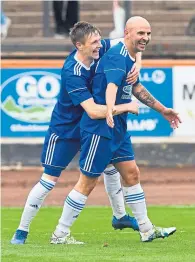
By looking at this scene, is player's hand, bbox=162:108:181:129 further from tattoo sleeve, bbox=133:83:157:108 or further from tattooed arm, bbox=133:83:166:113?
tattoo sleeve, bbox=133:83:157:108

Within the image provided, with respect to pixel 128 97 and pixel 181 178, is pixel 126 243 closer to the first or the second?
pixel 128 97

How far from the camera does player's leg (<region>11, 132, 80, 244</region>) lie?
9.95 m

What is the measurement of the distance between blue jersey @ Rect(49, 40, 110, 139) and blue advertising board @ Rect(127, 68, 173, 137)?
29.1 ft

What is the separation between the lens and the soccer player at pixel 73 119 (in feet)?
31.5

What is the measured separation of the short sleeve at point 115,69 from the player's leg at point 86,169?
58 cm

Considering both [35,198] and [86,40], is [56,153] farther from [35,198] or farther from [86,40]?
[86,40]

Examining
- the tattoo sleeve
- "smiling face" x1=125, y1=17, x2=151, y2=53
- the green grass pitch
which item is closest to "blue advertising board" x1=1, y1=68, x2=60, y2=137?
the green grass pitch

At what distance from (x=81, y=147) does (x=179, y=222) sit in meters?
2.54

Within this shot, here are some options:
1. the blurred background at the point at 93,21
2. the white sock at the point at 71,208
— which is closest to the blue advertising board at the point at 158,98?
the blurred background at the point at 93,21

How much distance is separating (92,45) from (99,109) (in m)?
0.64

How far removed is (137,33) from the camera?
9.49 metres

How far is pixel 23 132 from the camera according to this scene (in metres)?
19.3

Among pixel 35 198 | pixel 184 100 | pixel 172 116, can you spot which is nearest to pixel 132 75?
pixel 172 116

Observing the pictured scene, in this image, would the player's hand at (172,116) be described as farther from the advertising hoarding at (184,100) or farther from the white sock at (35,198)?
the advertising hoarding at (184,100)
